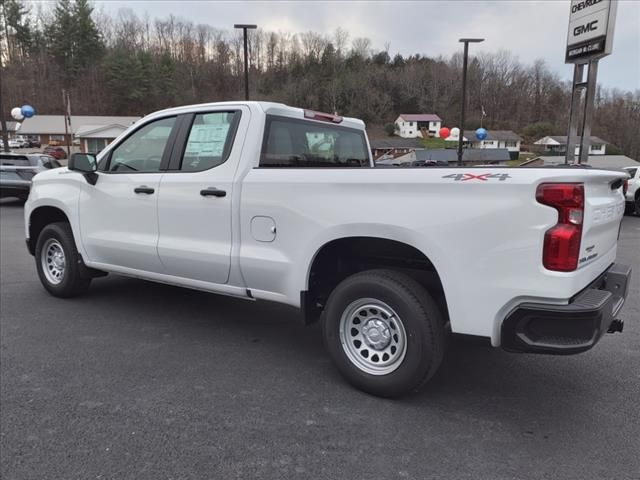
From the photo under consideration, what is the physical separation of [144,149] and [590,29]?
9530 millimetres

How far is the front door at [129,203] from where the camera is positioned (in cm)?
434

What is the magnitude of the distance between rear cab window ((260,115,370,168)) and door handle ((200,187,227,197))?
0.36m

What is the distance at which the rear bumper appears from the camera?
255 centimetres

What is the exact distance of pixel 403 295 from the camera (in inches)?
119

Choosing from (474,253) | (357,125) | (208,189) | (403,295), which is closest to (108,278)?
(208,189)

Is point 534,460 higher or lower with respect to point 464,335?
lower

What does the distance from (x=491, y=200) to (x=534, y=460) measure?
136cm

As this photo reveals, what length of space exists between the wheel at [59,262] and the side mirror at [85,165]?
0.84 m

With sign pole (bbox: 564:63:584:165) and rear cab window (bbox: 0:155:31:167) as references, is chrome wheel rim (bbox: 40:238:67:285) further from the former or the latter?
rear cab window (bbox: 0:155:31:167)

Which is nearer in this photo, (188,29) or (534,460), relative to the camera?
(534,460)

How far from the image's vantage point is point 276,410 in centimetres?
310

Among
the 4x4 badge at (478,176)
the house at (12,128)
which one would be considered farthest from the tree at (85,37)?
the 4x4 badge at (478,176)

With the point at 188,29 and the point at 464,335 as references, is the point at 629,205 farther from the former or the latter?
the point at 188,29

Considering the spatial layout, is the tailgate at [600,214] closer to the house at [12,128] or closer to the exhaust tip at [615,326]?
the exhaust tip at [615,326]
